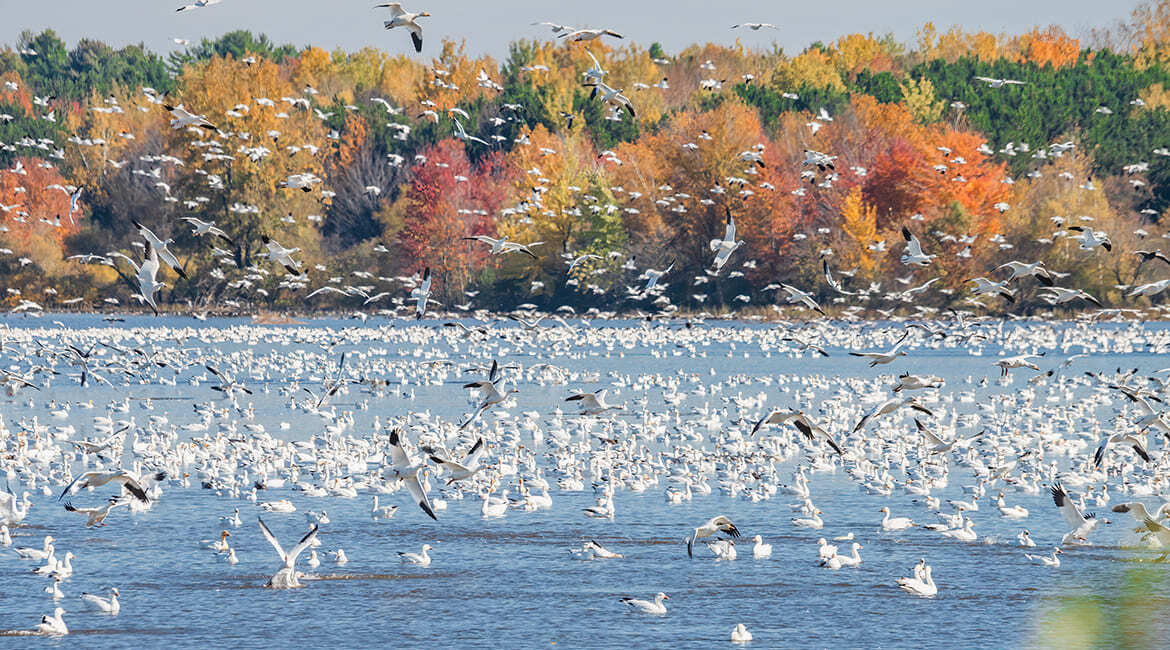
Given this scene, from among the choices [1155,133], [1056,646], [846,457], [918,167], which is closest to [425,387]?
[846,457]

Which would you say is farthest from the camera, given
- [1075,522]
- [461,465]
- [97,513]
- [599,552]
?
[97,513]

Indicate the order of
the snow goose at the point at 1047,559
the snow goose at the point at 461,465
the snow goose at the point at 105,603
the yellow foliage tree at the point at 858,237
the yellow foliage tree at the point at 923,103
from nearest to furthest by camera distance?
the snow goose at the point at 105,603, the snow goose at the point at 461,465, the snow goose at the point at 1047,559, the yellow foliage tree at the point at 858,237, the yellow foliage tree at the point at 923,103

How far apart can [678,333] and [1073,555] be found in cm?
5124

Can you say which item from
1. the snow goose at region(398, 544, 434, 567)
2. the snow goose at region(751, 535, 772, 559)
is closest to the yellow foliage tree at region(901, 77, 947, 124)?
the snow goose at region(751, 535, 772, 559)

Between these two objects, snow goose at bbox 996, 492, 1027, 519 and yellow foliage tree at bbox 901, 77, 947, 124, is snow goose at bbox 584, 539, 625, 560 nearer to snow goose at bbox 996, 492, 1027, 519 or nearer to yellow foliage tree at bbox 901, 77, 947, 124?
snow goose at bbox 996, 492, 1027, 519

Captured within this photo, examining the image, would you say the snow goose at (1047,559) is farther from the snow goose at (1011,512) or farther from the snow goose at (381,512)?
the snow goose at (381,512)

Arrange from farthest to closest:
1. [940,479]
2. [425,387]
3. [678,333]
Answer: [678,333] < [425,387] < [940,479]

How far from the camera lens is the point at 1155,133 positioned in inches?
3659

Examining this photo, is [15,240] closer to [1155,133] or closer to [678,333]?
[678,333]

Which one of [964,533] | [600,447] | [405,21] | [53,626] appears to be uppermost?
[405,21]

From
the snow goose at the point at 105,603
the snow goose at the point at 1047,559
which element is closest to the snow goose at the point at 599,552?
the snow goose at the point at 1047,559

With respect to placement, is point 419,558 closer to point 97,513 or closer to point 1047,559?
point 97,513

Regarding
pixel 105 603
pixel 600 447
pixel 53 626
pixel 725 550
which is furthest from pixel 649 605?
pixel 600 447

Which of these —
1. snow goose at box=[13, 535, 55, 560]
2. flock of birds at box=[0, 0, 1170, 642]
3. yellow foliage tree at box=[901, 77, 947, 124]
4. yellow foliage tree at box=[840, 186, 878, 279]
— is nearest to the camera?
snow goose at box=[13, 535, 55, 560]
